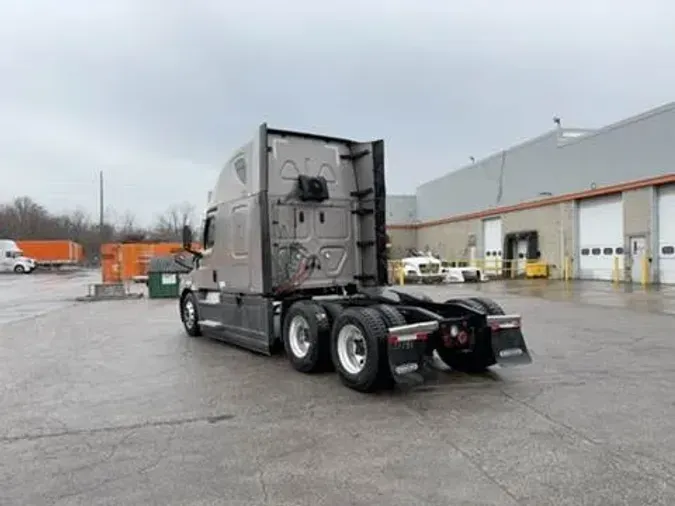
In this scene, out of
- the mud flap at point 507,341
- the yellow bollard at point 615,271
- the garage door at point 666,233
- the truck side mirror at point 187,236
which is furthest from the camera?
the yellow bollard at point 615,271

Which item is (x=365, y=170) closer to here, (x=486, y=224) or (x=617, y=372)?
(x=617, y=372)

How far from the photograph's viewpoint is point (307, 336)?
7715 millimetres

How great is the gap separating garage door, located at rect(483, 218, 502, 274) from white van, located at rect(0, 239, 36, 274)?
135 feet

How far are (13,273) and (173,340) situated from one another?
50533mm

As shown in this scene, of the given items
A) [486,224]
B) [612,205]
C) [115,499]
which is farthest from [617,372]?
[486,224]

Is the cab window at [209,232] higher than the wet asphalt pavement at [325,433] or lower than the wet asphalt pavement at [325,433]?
higher

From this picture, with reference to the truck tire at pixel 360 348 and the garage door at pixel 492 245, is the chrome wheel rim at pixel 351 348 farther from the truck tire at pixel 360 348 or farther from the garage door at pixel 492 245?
the garage door at pixel 492 245

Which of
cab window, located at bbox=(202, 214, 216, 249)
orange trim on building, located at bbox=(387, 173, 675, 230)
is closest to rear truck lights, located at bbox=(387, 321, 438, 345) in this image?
cab window, located at bbox=(202, 214, 216, 249)

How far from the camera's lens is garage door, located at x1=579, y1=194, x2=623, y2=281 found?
2845cm

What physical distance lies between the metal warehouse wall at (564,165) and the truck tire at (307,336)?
23.2 metres

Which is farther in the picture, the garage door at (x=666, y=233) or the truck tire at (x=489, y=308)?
the garage door at (x=666, y=233)

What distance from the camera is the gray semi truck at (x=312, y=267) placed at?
6.96 m

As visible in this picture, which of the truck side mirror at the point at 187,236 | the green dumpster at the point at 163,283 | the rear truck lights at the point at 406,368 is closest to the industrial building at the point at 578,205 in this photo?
the green dumpster at the point at 163,283

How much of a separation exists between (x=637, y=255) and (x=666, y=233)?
1.84 meters
